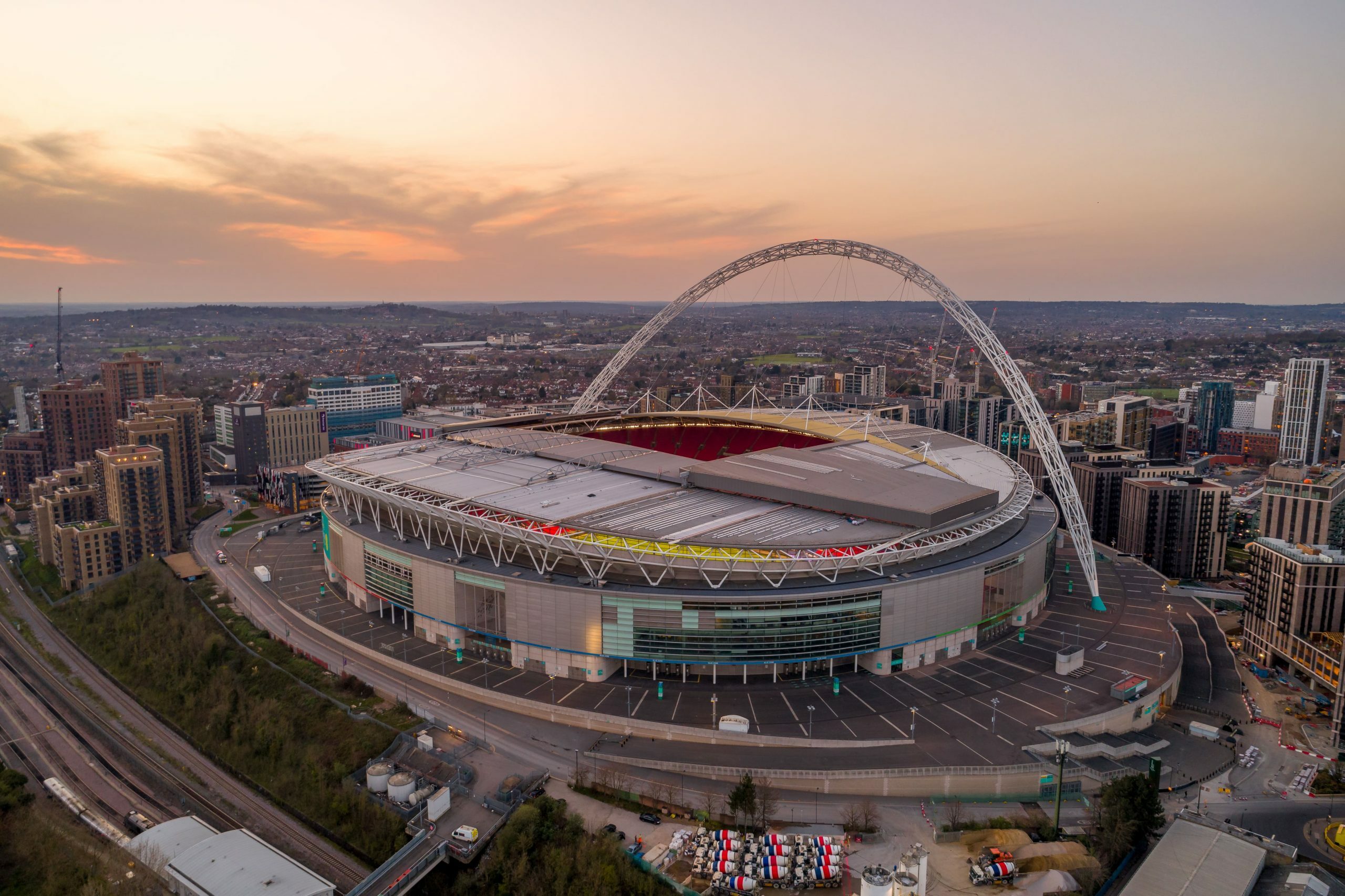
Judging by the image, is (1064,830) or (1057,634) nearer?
(1064,830)

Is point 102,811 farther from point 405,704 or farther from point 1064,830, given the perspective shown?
point 1064,830

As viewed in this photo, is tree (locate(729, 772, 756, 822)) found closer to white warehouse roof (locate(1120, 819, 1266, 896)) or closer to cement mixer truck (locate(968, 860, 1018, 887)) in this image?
cement mixer truck (locate(968, 860, 1018, 887))

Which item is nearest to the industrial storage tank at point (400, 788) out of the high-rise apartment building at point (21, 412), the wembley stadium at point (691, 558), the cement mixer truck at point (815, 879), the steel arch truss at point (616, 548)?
the wembley stadium at point (691, 558)

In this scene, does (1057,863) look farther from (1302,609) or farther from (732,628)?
(1302,609)

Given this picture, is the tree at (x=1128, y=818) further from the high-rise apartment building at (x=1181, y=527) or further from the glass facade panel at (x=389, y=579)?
the high-rise apartment building at (x=1181, y=527)

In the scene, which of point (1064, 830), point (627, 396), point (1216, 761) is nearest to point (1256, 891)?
point (1064, 830)

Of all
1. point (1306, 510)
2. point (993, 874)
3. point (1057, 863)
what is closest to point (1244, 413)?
point (1306, 510)
